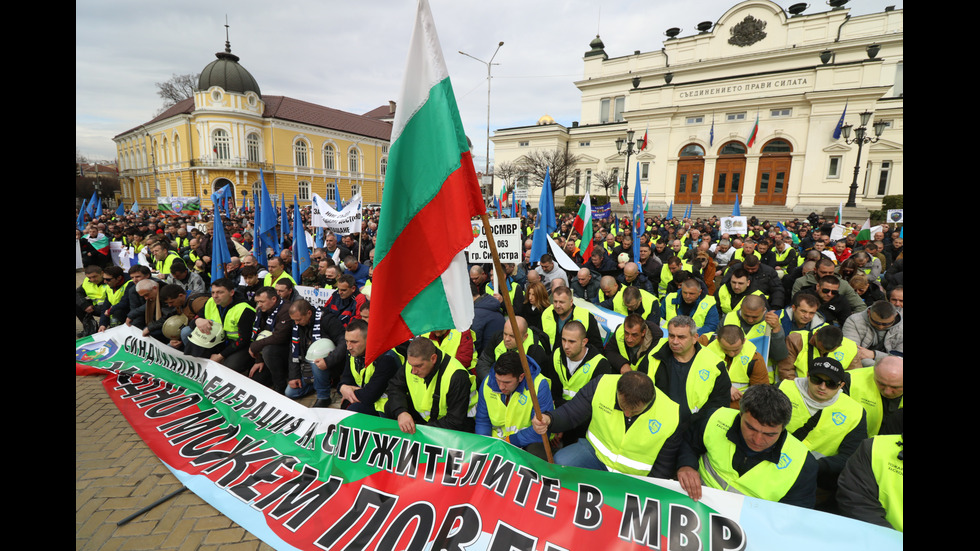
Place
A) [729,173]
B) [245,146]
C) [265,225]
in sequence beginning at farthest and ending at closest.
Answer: [245,146] < [729,173] < [265,225]

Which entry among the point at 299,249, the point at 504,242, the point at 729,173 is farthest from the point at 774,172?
the point at 299,249

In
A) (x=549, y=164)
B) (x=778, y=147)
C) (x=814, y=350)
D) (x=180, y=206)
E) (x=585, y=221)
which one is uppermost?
(x=778, y=147)

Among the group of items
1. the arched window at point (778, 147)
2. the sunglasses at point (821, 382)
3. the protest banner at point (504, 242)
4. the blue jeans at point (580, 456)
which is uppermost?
the arched window at point (778, 147)

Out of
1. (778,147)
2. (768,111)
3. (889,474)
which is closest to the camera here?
(889,474)

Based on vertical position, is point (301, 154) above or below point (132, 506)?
above

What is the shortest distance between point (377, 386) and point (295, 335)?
1837 millimetres

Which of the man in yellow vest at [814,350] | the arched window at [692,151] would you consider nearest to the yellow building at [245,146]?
the arched window at [692,151]

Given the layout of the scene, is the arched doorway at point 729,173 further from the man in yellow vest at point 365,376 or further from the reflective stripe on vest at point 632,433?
the man in yellow vest at point 365,376

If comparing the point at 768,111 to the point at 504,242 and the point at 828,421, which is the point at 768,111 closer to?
the point at 504,242

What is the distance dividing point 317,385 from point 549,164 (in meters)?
48.3

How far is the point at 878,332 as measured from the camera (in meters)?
4.76

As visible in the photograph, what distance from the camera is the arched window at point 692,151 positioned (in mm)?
39719

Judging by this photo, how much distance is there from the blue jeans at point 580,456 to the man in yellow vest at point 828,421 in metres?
1.60

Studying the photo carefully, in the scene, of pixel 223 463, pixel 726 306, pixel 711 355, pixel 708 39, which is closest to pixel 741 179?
pixel 708 39
